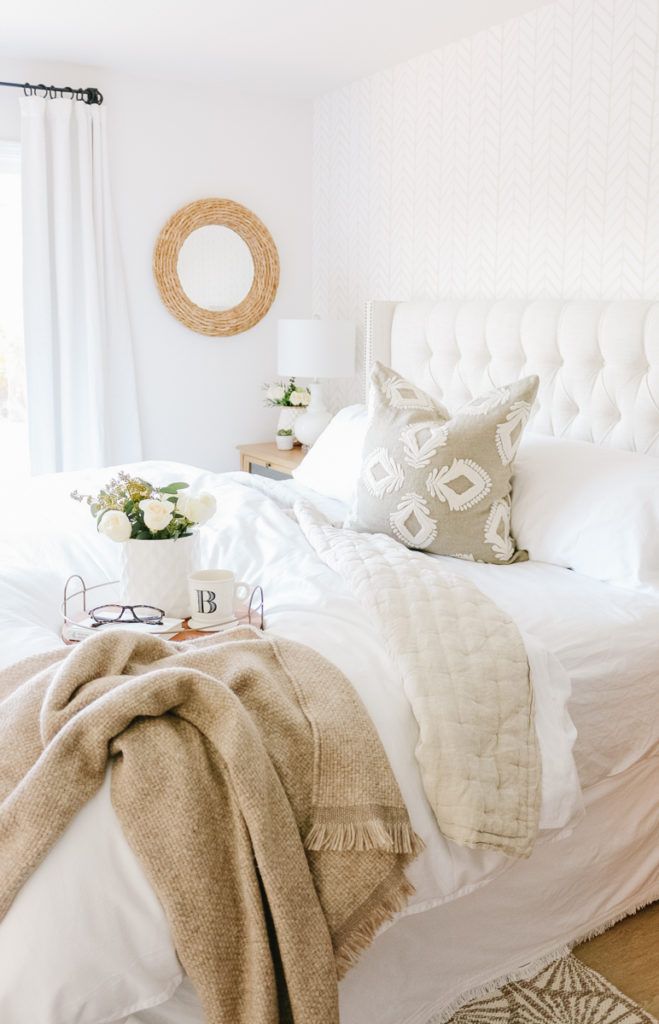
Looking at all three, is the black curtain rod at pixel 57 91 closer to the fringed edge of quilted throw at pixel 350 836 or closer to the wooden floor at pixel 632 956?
the fringed edge of quilted throw at pixel 350 836

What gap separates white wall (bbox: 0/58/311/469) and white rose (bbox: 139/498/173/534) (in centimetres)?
257

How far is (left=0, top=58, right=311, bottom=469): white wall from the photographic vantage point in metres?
4.20

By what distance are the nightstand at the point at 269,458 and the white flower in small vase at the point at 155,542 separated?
78.3 inches

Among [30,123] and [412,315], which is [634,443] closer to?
[412,315]

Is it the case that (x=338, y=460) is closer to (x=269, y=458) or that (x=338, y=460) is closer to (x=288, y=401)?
(x=269, y=458)

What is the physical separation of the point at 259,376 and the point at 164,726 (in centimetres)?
353

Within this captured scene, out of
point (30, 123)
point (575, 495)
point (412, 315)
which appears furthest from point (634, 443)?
point (30, 123)

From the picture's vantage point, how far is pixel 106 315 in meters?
4.22

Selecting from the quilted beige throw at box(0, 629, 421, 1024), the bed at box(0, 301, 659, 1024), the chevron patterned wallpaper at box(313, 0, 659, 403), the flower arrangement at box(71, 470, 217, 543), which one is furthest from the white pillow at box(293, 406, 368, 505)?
the quilted beige throw at box(0, 629, 421, 1024)

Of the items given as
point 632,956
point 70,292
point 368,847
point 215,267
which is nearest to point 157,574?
point 368,847

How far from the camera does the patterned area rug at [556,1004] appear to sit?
182cm

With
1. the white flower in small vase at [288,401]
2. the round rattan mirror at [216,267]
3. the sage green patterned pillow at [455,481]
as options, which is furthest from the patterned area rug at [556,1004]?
the round rattan mirror at [216,267]

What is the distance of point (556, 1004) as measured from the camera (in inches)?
73.1

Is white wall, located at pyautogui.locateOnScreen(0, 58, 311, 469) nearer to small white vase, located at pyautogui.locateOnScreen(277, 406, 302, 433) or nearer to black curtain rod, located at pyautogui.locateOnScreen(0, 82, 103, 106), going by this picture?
black curtain rod, located at pyautogui.locateOnScreen(0, 82, 103, 106)
